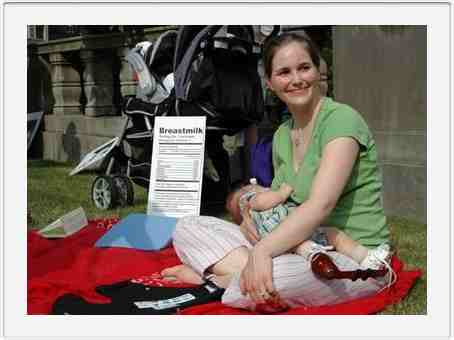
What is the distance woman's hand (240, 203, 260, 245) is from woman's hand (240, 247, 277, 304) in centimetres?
33

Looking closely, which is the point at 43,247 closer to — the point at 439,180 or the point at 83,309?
the point at 83,309

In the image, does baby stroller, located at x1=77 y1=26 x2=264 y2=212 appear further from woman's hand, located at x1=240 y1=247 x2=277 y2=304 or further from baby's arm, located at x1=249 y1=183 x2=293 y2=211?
woman's hand, located at x1=240 y1=247 x2=277 y2=304

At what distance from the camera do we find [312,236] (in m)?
2.66

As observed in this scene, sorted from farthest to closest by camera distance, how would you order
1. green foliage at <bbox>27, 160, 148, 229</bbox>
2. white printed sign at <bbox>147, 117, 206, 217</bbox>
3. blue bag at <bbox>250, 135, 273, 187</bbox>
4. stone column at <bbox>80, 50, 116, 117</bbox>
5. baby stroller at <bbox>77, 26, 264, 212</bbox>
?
stone column at <bbox>80, 50, 116, 117</bbox> → green foliage at <bbox>27, 160, 148, 229</bbox> → baby stroller at <bbox>77, 26, 264, 212</bbox> → white printed sign at <bbox>147, 117, 206, 217</bbox> → blue bag at <bbox>250, 135, 273, 187</bbox>

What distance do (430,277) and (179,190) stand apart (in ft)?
6.52

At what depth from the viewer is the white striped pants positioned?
2.52m

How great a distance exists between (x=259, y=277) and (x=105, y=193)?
3.11m

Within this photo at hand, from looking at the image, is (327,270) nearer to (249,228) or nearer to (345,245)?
(345,245)

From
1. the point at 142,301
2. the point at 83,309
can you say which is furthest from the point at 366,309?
the point at 83,309

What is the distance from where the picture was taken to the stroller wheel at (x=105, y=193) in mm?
5355

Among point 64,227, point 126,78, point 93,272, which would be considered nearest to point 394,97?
point 64,227

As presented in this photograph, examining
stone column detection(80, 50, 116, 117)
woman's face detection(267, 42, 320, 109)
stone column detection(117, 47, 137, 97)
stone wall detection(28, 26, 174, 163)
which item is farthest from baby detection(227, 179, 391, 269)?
stone column detection(80, 50, 116, 117)

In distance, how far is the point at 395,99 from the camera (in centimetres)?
486

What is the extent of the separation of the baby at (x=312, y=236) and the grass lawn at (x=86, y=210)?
22 centimetres
